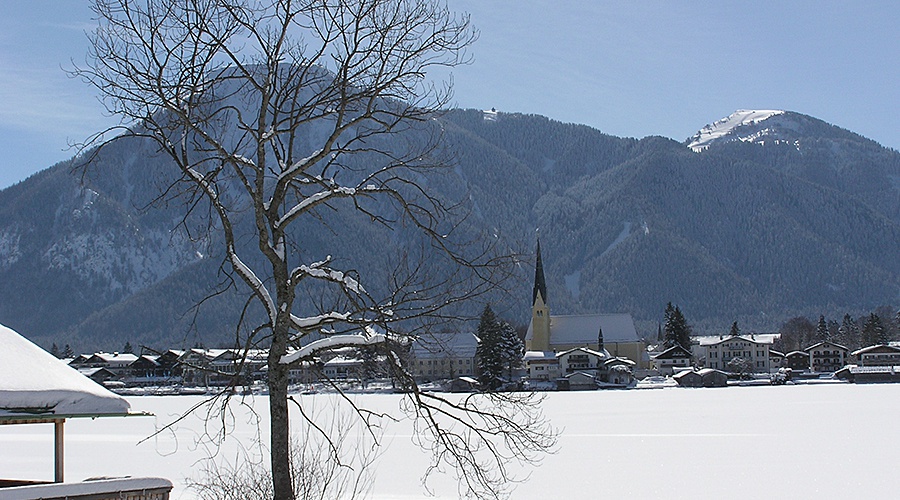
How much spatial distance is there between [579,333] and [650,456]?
114 meters

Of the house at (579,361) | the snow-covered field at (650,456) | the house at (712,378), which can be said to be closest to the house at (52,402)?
the snow-covered field at (650,456)

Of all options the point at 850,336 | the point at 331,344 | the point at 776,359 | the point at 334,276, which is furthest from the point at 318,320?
the point at 850,336

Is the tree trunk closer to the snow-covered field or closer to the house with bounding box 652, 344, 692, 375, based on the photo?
the snow-covered field

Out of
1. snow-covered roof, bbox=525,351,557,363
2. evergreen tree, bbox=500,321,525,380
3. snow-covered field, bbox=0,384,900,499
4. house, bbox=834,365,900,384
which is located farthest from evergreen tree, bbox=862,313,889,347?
snow-covered field, bbox=0,384,900,499

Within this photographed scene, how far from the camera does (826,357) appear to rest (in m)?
122

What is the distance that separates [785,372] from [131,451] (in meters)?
89.6

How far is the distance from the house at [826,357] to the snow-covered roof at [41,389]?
123 meters

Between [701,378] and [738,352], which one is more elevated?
[738,352]

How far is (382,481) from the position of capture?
20.6 metres

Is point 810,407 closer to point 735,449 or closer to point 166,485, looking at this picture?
point 735,449

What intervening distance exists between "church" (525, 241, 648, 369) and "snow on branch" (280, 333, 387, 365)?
12061cm

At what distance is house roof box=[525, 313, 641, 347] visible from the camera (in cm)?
13788

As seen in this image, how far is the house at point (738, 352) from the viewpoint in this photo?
12744 centimetres

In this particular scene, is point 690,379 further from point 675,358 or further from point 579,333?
point 579,333
